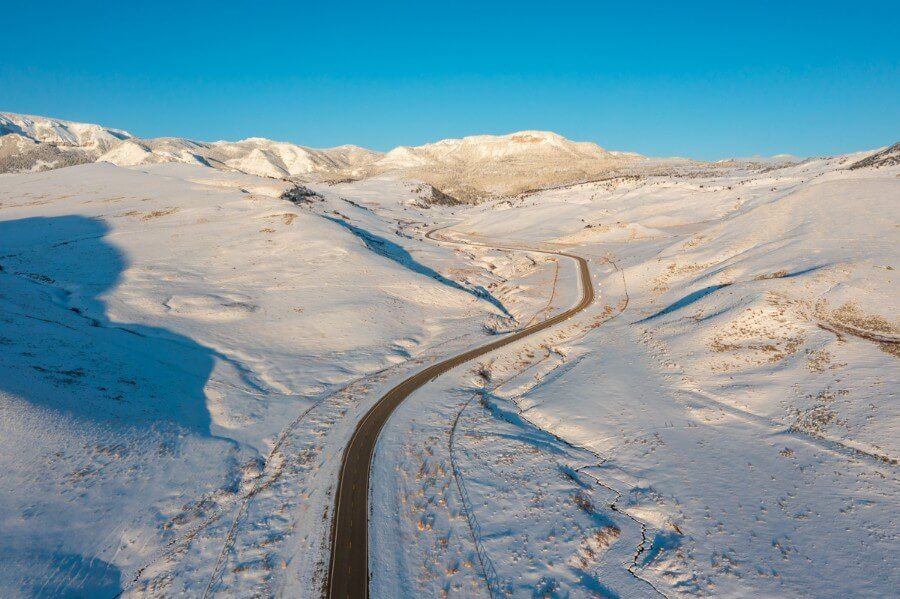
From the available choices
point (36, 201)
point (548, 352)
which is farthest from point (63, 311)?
point (36, 201)

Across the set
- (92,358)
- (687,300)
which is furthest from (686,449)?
(92,358)

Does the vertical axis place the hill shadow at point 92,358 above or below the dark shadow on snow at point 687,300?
below

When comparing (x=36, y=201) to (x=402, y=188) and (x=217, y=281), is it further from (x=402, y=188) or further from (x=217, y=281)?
(x=402, y=188)

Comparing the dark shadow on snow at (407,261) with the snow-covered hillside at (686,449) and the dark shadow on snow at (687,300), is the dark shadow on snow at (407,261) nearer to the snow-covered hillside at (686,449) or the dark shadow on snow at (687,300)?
the snow-covered hillside at (686,449)

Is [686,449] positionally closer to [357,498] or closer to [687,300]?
[357,498]

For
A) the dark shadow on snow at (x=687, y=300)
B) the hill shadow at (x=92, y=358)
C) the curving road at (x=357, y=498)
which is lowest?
the curving road at (x=357, y=498)

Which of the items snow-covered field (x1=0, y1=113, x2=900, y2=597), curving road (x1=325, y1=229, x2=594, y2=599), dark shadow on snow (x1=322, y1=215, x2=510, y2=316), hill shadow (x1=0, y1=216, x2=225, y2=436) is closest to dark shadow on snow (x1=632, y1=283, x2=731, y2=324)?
snow-covered field (x1=0, y1=113, x2=900, y2=597)

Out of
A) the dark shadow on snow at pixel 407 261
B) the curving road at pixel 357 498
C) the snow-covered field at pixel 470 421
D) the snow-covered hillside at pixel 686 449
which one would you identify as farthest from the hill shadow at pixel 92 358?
the dark shadow on snow at pixel 407 261
